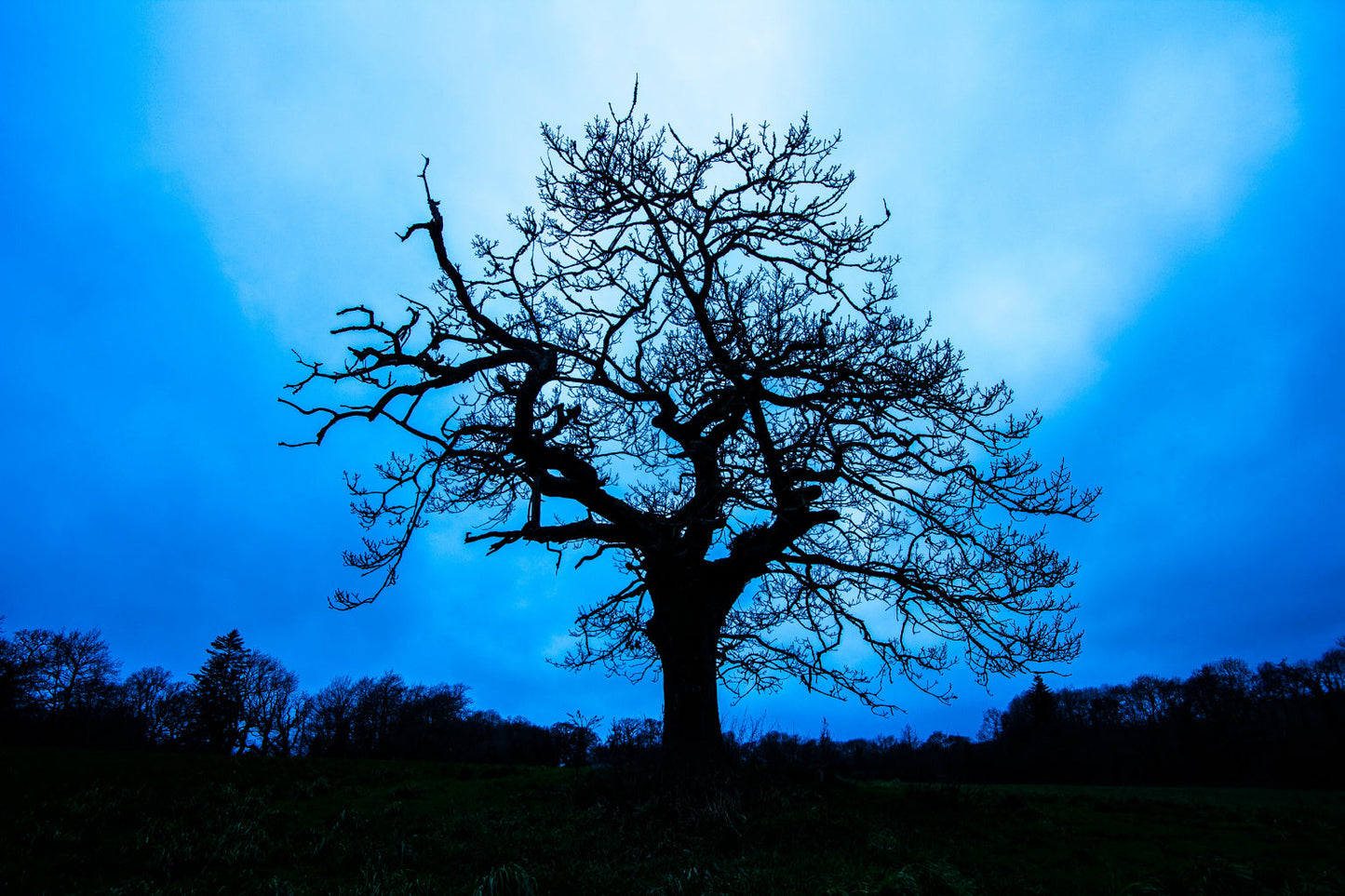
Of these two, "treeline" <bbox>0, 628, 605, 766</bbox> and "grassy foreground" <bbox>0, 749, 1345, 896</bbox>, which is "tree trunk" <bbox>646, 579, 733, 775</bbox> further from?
"treeline" <bbox>0, 628, 605, 766</bbox>

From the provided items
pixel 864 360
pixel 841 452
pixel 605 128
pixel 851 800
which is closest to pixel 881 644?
pixel 851 800

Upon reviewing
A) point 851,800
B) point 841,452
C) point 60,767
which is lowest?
point 851,800

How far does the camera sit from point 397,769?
11.1m

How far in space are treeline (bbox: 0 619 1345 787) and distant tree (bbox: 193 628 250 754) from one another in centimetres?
8

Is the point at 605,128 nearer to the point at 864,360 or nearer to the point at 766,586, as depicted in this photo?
the point at 864,360

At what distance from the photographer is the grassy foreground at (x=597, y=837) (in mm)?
5383

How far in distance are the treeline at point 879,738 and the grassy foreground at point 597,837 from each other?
11.8ft

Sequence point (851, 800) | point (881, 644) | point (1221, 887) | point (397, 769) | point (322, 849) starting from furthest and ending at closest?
point (397, 769) < point (881, 644) < point (851, 800) < point (322, 849) < point (1221, 887)

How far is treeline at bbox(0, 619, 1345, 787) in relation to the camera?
942 inches

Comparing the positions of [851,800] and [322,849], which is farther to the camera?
[851,800]

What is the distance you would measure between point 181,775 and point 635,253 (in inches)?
404

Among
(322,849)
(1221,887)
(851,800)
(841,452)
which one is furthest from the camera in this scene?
(841,452)

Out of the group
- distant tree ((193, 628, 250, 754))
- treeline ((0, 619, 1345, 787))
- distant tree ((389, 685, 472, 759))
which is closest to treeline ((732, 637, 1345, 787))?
treeline ((0, 619, 1345, 787))

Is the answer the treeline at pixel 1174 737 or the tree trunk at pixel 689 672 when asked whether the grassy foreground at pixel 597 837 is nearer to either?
the tree trunk at pixel 689 672
